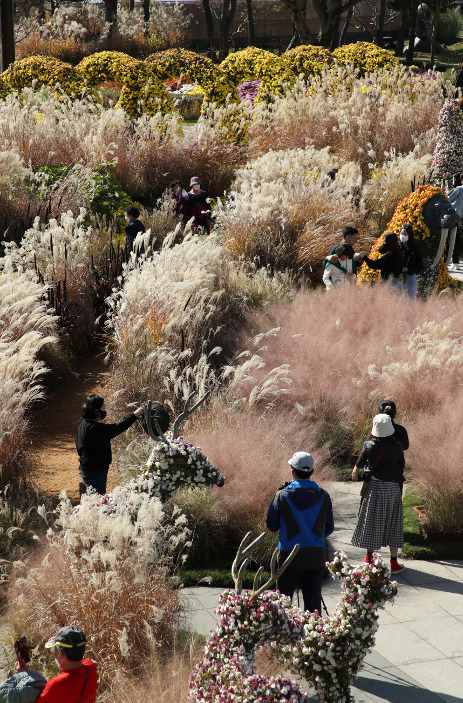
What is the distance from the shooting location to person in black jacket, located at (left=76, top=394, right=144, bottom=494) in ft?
19.1

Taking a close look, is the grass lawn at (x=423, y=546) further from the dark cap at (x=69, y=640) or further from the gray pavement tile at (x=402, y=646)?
the dark cap at (x=69, y=640)

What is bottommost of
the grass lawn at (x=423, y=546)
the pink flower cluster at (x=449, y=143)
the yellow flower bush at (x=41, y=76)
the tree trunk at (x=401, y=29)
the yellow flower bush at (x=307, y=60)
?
the grass lawn at (x=423, y=546)

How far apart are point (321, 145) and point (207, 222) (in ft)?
13.4

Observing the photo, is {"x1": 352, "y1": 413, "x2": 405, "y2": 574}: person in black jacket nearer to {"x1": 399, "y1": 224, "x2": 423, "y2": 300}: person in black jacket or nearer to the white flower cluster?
the white flower cluster

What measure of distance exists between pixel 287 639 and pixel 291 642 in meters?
0.06

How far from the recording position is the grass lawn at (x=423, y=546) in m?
6.27

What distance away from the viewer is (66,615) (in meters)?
4.63

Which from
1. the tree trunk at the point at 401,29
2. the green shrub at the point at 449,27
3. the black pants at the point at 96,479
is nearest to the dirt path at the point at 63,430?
the black pants at the point at 96,479

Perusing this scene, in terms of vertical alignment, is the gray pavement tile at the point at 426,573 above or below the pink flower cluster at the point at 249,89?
below

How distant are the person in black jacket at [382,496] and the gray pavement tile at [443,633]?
67cm

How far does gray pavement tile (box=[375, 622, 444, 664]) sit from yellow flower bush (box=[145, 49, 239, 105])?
50.1 feet

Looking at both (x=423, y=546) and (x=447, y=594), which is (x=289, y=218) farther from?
(x=447, y=594)

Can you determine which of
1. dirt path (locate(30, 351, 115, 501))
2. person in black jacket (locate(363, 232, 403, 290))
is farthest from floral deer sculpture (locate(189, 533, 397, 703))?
person in black jacket (locate(363, 232, 403, 290))

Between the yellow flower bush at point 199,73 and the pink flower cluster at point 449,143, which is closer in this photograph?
the pink flower cluster at point 449,143
